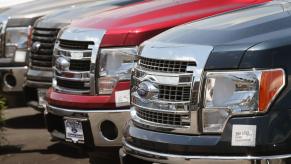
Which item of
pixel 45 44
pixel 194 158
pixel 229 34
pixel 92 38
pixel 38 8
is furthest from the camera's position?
pixel 38 8

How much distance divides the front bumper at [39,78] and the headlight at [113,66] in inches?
69.7

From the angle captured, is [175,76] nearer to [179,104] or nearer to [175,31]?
[179,104]

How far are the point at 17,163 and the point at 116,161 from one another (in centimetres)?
140

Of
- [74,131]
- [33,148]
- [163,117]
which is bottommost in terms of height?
[33,148]

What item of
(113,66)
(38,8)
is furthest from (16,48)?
(113,66)

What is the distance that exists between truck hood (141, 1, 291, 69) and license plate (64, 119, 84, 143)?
131 cm

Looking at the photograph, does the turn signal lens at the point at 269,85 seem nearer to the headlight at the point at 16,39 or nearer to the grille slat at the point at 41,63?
the grille slat at the point at 41,63

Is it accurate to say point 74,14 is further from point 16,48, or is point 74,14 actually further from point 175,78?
point 175,78

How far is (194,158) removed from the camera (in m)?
3.50

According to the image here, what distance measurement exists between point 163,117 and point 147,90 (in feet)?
0.63

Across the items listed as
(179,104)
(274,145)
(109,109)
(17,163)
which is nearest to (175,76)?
(179,104)

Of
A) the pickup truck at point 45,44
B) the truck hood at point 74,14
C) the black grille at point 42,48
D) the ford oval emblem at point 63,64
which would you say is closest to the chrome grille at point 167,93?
the ford oval emblem at point 63,64

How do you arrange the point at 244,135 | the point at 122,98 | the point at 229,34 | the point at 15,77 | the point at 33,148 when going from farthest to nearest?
the point at 15,77
the point at 33,148
the point at 122,98
the point at 229,34
the point at 244,135

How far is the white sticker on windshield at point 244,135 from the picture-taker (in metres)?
3.32
